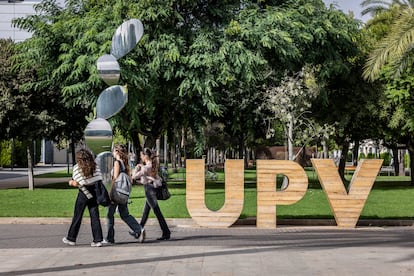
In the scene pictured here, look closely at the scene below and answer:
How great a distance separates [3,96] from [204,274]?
21499 millimetres

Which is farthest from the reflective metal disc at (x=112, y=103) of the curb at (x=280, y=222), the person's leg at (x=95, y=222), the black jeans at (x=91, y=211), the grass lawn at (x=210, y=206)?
the grass lawn at (x=210, y=206)

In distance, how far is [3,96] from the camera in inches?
1155

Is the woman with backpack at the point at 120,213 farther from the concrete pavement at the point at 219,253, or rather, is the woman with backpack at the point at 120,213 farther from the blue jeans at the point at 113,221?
the concrete pavement at the point at 219,253

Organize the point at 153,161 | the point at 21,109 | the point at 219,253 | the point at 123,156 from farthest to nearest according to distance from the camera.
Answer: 1. the point at 21,109
2. the point at 153,161
3. the point at 123,156
4. the point at 219,253

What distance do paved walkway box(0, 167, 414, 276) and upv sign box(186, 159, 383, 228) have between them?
1.23ft

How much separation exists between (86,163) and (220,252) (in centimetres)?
279

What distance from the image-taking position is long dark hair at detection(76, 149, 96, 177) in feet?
41.4

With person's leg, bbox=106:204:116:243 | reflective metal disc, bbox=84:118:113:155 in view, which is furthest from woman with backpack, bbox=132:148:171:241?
reflective metal disc, bbox=84:118:113:155

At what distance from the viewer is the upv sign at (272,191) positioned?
1625cm

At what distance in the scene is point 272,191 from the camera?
1634 centimetres

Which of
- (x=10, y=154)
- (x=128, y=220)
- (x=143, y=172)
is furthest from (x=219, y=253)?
(x=10, y=154)

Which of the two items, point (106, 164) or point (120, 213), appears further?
point (120, 213)

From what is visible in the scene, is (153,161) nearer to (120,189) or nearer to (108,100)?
(120,189)

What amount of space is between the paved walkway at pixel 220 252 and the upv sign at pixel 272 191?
14.8 inches
